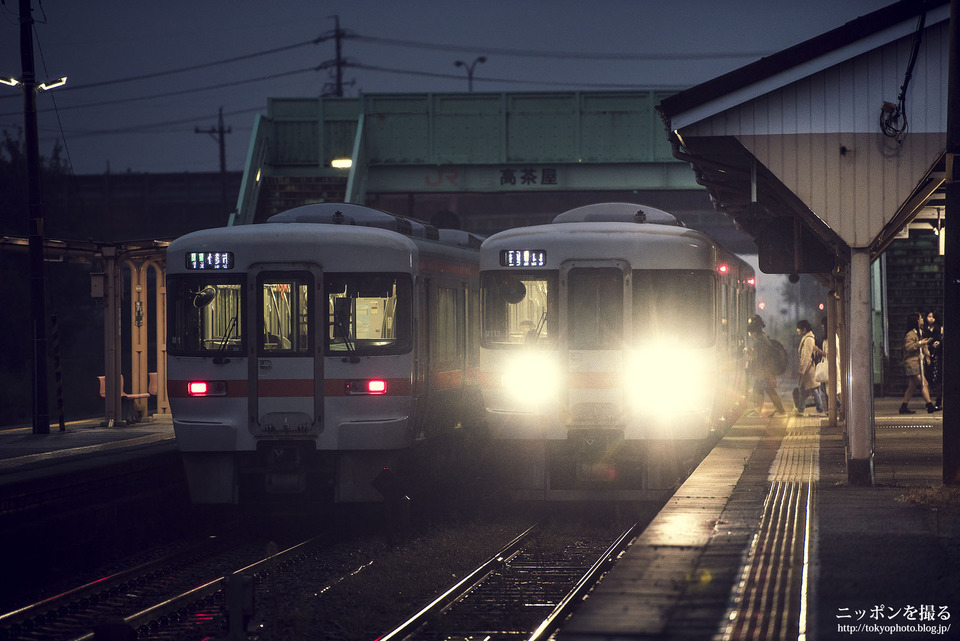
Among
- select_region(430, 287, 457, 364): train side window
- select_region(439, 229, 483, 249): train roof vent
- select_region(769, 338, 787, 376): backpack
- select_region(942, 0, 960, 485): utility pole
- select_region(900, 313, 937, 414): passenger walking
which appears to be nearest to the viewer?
select_region(942, 0, 960, 485): utility pole

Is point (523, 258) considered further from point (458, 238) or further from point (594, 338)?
point (458, 238)

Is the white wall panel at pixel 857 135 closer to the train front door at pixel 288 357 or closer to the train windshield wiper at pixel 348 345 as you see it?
the train windshield wiper at pixel 348 345

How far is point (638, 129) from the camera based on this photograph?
25219mm

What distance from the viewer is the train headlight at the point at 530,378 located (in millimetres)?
12180

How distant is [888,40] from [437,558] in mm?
5562

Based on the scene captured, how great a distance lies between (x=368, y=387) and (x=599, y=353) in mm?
2363

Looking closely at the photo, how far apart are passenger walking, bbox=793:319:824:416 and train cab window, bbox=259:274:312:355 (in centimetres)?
1036

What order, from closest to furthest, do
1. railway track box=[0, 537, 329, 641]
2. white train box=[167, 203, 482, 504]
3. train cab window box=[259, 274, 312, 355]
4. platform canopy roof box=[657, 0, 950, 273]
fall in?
railway track box=[0, 537, 329, 641] < platform canopy roof box=[657, 0, 950, 273] < white train box=[167, 203, 482, 504] < train cab window box=[259, 274, 312, 355]

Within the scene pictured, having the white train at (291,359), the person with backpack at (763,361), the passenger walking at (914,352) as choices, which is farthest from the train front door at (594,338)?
the passenger walking at (914,352)

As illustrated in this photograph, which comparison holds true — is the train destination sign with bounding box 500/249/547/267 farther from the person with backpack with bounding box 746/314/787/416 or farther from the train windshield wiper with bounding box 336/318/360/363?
the person with backpack with bounding box 746/314/787/416

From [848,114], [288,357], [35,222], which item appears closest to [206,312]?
[288,357]

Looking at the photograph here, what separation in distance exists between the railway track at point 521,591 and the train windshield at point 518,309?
6.66 feet

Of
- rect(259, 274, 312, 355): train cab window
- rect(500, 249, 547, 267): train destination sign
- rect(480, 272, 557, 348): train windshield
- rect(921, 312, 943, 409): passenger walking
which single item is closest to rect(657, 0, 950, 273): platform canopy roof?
rect(500, 249, 547, 267): train destination sign

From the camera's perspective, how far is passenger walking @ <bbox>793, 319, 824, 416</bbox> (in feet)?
63.8
